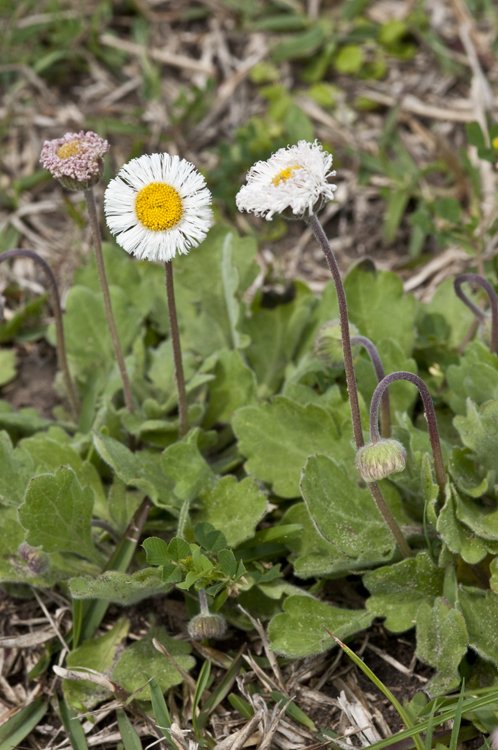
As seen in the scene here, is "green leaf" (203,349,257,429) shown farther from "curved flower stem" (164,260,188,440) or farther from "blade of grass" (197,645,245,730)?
"blade of grass" (197,645,245,730)

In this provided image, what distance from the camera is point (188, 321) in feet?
12.8

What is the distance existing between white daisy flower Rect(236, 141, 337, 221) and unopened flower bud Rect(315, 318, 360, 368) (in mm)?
902

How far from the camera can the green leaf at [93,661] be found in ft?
9.30

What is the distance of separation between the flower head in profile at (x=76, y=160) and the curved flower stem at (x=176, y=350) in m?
0.44

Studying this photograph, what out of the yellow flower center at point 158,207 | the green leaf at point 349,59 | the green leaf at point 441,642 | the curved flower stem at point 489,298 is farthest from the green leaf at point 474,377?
the green leaf at point 349,59

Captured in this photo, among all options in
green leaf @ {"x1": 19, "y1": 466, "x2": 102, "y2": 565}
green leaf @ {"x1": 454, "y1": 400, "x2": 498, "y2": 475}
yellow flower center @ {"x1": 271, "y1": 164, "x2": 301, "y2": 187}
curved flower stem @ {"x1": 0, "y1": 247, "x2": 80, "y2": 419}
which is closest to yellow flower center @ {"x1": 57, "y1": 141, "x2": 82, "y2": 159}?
curved flower stem @ {"x1": 0, "y1": 247, "x2": 80, "y2": 419}

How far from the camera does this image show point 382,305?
3.56 meters

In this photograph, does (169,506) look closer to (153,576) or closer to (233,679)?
(153,576)

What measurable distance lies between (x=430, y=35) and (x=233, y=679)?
189 inches

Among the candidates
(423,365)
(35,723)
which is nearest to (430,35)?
(423,365)

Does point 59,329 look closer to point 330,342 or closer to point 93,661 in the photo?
point 330,342

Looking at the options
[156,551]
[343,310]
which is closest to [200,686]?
[156,551]

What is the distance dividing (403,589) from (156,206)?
1.71m

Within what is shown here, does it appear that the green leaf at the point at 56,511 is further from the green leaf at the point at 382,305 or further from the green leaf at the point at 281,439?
the green leaf at the point at 382,305
